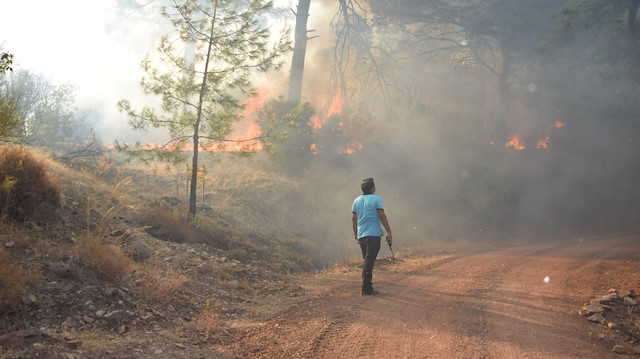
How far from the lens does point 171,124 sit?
1181 centimetres

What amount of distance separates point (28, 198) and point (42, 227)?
0.52 metres

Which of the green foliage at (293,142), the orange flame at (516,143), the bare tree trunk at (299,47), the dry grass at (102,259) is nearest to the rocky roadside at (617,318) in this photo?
the dry grass at (102,259)

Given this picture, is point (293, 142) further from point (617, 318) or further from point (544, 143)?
point (544, 143)

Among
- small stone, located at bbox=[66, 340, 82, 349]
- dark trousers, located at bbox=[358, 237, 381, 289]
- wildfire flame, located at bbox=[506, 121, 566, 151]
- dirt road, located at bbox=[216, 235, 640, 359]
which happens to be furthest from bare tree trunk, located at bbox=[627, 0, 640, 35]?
small stone, located at bbox=[66, 340, 82, 349]

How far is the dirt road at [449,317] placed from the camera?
15.9ft

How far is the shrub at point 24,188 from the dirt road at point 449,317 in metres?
3.98

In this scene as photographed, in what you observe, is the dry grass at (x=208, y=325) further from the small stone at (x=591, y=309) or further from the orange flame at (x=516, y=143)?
the orange flame at (x=516, y=143)

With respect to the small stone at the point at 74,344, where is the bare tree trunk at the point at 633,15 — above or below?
above

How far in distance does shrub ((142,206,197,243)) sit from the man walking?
15.2 feet

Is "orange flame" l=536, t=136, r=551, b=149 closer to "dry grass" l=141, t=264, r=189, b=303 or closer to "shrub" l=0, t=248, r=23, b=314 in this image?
"dry grass" l=141, t=264, r=189, b=303

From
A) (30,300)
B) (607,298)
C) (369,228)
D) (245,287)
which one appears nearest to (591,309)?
(607,298)

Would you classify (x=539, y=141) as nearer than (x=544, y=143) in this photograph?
No

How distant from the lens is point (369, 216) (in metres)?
7.48

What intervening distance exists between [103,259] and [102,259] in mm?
15
